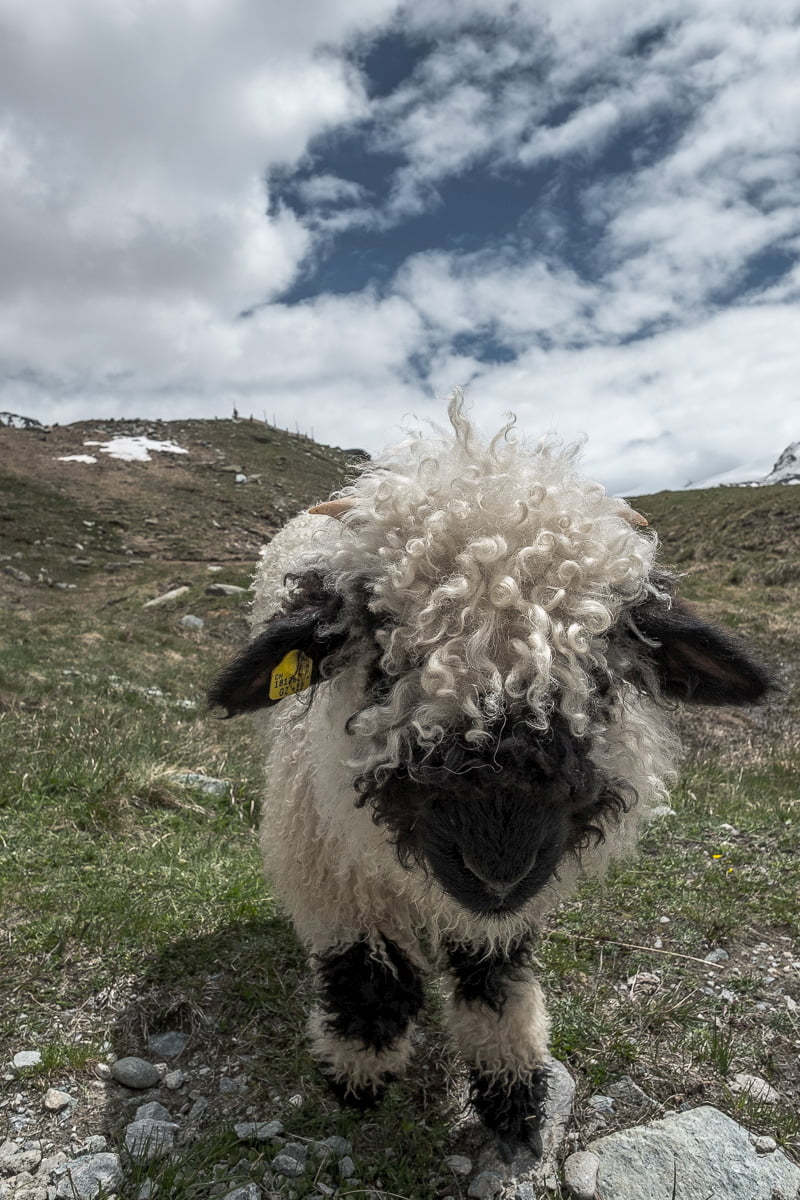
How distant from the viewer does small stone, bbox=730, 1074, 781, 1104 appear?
3057 mm

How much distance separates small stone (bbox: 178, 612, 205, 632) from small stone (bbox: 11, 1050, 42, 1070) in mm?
12452

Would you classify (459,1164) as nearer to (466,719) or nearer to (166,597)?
(466,719)

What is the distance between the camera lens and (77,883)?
438 cm

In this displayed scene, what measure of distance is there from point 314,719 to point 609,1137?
6.29 feet

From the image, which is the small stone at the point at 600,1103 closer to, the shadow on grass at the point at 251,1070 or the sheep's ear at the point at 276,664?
the shadow on grass at the point at 251,1070

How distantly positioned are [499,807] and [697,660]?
1.02 m

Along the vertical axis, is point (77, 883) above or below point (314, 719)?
below

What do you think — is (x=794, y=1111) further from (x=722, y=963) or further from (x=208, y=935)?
(x=208, y=935)

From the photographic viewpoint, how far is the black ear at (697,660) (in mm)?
2686

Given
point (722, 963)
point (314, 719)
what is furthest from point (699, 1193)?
point (314, 719)

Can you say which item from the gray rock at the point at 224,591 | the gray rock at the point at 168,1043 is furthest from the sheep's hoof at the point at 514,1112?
the gray rock at the point at 224,591

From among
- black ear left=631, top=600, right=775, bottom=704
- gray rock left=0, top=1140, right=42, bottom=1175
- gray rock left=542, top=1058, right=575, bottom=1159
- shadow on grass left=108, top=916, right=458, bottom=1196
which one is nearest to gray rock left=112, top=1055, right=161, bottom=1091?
shadow on grass left=108, top=916, right=458, bottom=1196

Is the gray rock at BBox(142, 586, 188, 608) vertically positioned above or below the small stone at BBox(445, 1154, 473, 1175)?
above

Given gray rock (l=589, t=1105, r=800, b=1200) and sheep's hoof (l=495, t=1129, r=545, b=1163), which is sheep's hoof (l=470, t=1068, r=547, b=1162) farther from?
gray rock (l=589, t=1105, r=800, b=1200)
